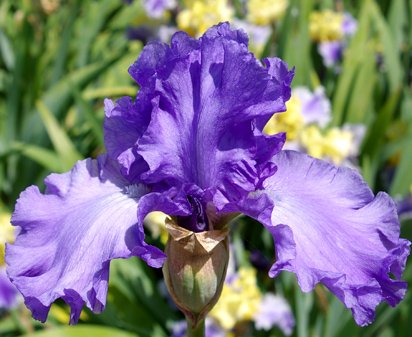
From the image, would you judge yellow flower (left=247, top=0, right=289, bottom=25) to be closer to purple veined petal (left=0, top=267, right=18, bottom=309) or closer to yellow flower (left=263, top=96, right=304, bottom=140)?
yellow flower (left=263, top=96, right=304, bottom=140)

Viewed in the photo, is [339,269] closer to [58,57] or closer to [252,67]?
[252,67]

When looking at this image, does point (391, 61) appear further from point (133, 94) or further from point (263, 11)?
point (133, 94)

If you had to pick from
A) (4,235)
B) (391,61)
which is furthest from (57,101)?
(391,61)

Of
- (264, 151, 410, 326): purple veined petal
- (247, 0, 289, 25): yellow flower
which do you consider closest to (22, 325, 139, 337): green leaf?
(264, 151, 410, 326): purple veined petal

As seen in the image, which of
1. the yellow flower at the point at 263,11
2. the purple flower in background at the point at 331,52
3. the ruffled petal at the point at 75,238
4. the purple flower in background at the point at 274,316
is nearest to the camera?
the ruffled petal at the point at 75,238

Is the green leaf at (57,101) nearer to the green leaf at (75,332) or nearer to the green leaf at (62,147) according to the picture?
the green leaf at (62,147)

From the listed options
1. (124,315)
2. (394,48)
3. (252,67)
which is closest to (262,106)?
(252,67)

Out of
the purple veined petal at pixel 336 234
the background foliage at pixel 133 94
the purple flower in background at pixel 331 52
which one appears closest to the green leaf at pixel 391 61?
the background foliage at pixel 133 94
